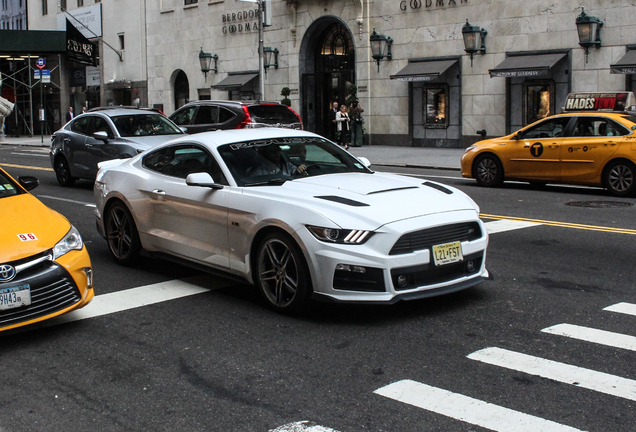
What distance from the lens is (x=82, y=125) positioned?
53.1 feet

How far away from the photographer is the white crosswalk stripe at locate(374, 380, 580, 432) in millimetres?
4086

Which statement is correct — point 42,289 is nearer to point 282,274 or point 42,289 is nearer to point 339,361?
point 282,274

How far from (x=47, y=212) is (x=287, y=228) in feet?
6.63

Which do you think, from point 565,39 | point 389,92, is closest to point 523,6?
point 565,39

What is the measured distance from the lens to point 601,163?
1411 centimetres

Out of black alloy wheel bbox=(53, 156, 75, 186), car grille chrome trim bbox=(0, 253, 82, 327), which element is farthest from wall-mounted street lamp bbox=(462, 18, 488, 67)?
car grille chrome trim bbox=(0, 253, 82, 327)

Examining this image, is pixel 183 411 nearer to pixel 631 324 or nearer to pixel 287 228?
pixel 287 228

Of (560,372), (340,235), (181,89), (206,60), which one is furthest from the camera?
(181,89)

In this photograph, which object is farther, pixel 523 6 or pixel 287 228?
pixel 523 6

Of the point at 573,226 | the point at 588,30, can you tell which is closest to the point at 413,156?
the point at 588,30

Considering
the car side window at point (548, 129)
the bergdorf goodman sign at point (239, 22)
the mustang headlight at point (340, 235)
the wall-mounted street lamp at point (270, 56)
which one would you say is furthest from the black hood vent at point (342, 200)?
the bergdorf goodman sign at point (239, 22)

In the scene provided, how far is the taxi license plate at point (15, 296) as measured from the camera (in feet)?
17.8

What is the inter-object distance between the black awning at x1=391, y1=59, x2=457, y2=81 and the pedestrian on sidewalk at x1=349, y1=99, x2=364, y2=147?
176 centimetres

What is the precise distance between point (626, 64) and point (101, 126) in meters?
14.4
